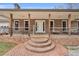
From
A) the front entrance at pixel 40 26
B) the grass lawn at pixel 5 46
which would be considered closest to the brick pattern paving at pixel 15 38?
the grass lawn at pixel 5 46

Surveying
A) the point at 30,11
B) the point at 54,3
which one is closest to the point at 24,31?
the point at 30,11

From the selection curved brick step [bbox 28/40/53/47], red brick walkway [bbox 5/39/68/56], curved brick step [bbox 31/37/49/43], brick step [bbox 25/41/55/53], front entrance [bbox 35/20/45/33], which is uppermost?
front entrance [bbox 35/20/45/33]

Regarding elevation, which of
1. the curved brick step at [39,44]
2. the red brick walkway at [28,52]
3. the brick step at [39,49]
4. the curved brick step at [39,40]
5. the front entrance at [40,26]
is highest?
the front entrance at [40,26]

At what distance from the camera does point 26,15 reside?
3.37 metres

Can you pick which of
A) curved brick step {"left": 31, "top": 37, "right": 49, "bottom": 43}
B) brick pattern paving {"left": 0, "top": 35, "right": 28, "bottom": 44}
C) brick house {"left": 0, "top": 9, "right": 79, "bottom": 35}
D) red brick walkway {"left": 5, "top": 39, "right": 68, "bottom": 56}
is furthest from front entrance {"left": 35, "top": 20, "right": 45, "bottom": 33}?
red brick walkway {"left": 5, "top": 39, "right": 68, "bottom": 56}

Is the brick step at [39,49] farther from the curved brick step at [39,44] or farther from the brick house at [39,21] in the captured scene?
the brick house at [39,21]

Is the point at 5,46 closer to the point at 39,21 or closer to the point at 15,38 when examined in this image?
the point at 15,38

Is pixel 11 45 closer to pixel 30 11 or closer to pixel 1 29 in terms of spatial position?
pixel 1 29

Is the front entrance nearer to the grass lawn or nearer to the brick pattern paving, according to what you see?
the brick pattern paving

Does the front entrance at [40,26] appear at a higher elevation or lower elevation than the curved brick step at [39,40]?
higher

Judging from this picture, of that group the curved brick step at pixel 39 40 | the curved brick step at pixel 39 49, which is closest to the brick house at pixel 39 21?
the curved brick step at pixel 39 40

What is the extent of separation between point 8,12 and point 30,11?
331mm

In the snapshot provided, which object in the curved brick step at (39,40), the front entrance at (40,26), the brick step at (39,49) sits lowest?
the brick step at (39,49)

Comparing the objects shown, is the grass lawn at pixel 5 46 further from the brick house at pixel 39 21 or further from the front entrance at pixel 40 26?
the front entrance at pixel 40 26
